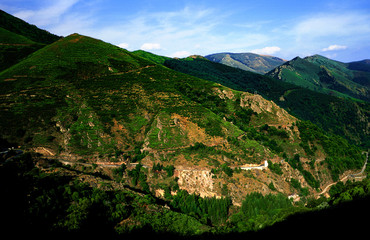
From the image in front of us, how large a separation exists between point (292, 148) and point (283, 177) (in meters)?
24.2

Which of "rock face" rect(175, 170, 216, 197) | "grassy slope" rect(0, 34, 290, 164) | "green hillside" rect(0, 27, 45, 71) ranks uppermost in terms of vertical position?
"green hillside" rect(0, 27, 45, 71)

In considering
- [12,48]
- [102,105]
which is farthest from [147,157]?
[12,48]

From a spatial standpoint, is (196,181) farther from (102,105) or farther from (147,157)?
(102,105)

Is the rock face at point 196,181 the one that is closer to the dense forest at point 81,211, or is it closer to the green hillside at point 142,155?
the green hillside at point 142,155

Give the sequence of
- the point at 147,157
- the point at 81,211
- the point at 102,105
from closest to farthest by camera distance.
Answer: the point at 81,211 → the point at 147,157 → the point at 102,105

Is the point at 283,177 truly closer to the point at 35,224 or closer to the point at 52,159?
the point at 35,224

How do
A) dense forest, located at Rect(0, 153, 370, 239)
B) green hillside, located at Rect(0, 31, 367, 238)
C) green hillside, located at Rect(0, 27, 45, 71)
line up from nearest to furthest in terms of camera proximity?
dense forest, located at Rect(0, 153, 370, 239) → green hillside, located at Rect(0, 31, 367, 238) → green hillside, located at Rect(0, 27, 45, 71)

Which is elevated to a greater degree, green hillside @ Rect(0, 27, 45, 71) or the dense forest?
green hillside @ Rect(0, 27, 45, 71)

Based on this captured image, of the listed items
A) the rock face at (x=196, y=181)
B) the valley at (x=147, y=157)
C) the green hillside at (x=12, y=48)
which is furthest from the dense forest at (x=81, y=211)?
the green hillside at (x=12, y=48)

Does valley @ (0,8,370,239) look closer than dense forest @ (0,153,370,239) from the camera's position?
No

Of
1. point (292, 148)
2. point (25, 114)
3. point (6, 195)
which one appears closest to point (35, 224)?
point (6, 195)

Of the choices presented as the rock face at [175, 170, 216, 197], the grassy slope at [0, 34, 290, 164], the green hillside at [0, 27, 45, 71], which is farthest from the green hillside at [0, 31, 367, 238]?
the green hillside at [0, 27, 45, 71]

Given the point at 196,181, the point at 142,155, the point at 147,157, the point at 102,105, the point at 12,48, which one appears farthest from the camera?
the point at 12,48

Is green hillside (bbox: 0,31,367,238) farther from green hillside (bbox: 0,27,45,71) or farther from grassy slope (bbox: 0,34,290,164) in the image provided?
green hillside (bbox: 0,27,45,71)
